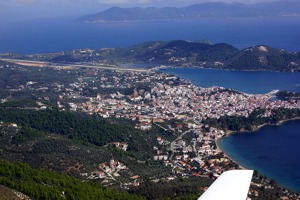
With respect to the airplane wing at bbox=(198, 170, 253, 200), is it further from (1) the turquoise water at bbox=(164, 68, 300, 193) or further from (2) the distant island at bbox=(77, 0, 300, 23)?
(2) the distant island at bbox=(77, 0, 300, 23)

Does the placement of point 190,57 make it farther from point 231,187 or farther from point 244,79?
point 231,187

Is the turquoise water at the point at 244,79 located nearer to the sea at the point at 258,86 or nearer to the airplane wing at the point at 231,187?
the sea at the point at 258,86

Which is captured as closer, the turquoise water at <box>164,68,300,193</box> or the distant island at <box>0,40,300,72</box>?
the turquoise water at <box>164,68,300,193</box>

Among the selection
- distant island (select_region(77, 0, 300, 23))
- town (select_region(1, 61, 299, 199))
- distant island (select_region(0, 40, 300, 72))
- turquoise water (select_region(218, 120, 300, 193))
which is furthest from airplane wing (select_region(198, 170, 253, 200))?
distant island (select_region(77, 0, 300, 23))

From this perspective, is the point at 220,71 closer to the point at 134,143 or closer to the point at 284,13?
the point at 134,143

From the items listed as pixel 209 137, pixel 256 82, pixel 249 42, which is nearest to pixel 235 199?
pixel 209 137

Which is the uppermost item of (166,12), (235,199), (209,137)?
(166,12)

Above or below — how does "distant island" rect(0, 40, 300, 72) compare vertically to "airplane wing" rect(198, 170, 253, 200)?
below

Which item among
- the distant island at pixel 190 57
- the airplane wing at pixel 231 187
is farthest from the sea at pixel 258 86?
the airplane wing at pixel 231 187

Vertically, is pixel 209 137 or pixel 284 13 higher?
pixel 284 13
